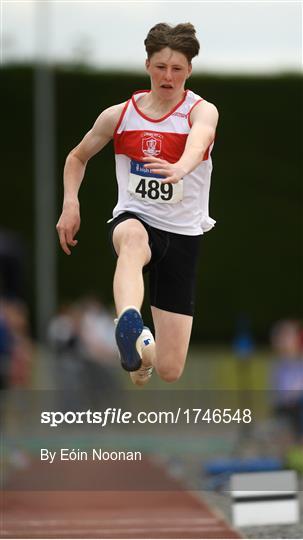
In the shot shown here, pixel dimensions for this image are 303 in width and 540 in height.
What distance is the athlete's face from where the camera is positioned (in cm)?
625

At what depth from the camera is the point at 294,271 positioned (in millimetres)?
21500

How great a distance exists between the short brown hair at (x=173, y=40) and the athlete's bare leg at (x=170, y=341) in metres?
1.37

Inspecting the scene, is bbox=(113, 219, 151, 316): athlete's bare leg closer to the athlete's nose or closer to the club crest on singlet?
the club crest on singlet

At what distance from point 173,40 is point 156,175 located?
2.21ft

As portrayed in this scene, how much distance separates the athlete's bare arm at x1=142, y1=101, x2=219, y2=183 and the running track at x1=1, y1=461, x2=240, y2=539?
261 centimetres

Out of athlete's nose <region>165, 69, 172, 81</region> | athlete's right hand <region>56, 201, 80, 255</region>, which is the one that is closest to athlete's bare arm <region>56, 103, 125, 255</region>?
athlete's right hand <region>56, 201, 80, 255</region>

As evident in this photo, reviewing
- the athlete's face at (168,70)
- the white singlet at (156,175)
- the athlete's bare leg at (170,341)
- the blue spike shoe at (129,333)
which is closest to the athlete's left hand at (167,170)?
the white singlet at (156,175)

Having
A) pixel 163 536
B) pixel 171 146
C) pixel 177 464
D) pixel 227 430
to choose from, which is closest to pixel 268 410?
pixel 227 430

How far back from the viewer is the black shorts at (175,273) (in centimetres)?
665

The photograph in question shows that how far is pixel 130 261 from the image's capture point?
627 cm

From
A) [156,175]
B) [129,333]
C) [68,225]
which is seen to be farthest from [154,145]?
[129,333]

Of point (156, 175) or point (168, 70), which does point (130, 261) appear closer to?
point (156, 175)

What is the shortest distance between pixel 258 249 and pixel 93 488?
Result: 1085cm

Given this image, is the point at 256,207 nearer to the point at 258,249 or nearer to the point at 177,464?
the point at 258,249
